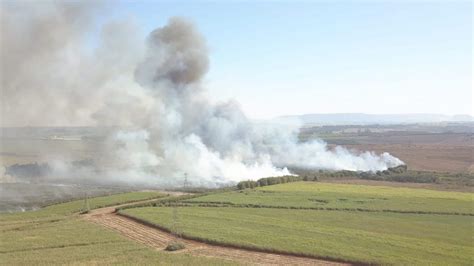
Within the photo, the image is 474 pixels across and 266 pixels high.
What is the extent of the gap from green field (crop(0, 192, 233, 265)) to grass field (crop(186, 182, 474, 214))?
21.5 m

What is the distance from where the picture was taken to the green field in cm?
3716

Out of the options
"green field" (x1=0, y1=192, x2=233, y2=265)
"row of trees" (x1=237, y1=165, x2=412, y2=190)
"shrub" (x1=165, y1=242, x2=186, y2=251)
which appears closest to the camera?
"green field" (x1=0, y1=192, x2=233, y2=265)

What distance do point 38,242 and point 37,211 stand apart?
2148cm

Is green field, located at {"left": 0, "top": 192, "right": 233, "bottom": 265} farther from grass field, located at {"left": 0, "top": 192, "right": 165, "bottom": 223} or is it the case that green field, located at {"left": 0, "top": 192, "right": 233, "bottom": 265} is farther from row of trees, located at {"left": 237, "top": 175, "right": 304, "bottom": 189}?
row of trees, located at {"left": 237, "top": 175, "right": 304, "bottom": 189}

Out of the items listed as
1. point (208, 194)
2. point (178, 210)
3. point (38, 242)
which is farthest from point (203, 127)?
point (38, 242)

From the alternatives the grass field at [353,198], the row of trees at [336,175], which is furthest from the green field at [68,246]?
the row of trees at [336,175]

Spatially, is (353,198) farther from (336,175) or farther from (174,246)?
(174,246)

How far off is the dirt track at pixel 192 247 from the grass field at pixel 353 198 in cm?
1661

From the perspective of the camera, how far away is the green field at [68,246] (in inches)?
1463

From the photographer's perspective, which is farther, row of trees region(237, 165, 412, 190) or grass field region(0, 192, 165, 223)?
row of trees region(237, 165, 412, 190)

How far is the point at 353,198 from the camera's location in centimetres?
6769

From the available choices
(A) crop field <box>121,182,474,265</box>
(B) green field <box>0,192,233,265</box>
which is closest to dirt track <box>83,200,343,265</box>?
(A) crop field <box>121,182,474,265</box>

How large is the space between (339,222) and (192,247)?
17.8 metres

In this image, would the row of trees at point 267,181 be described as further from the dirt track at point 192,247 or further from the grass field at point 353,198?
the dirt track at point 192,247
